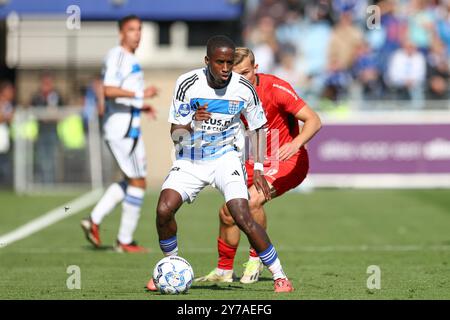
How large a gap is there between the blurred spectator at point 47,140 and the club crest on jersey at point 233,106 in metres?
14.9

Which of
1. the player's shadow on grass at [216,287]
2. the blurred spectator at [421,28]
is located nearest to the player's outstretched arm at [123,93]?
the player's shadow on grass at [216,287]

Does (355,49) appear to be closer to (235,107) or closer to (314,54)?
(314,54)

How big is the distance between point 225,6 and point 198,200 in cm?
682

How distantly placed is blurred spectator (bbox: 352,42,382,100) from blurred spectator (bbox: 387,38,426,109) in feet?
1.20

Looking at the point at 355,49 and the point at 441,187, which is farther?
the point at 355,49

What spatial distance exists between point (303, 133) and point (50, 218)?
354 inches

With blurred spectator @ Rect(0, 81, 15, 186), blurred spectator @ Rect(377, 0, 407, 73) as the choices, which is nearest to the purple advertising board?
blurred spectator @ Rect(377, 0, 407, 73)

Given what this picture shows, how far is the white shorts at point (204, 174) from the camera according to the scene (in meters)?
9.88

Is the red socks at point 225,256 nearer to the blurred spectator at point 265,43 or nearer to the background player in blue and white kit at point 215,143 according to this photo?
the background player in blue and white kit at point 215,143

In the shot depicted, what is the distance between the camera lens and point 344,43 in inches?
1008

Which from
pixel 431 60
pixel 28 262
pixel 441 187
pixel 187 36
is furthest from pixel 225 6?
pixel 28 262

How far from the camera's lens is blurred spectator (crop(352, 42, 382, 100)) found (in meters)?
24.8

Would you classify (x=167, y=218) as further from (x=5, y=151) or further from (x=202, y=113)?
(x=5, y=151)

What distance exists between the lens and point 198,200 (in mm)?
21859
